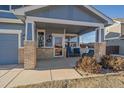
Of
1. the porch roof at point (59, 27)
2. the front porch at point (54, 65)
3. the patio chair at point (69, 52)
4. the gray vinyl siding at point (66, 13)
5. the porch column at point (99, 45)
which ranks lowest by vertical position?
the front porch at point (54, 65)

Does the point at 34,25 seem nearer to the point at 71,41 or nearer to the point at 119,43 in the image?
the point at 71,41

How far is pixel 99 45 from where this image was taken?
11.1 metres

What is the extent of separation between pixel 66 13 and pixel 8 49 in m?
5.49

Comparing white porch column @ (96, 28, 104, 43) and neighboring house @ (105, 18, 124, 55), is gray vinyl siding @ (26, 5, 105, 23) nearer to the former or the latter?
white porch column @ (96, 28, 104, 43)

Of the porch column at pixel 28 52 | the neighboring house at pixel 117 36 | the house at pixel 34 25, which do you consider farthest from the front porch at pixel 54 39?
the neighboring house at pixel 117 36

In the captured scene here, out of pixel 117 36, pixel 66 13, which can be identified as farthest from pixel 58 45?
pixel 117 36

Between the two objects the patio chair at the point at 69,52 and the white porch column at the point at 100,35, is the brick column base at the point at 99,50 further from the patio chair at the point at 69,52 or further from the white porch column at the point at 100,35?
the patio chair at the point at 69,52

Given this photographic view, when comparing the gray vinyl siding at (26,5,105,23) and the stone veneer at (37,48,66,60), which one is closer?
the gray vinyl siding at (26,5,105,23)

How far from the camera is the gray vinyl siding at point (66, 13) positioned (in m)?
9.71

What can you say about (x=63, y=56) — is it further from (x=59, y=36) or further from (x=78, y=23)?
(x=78, y=23)

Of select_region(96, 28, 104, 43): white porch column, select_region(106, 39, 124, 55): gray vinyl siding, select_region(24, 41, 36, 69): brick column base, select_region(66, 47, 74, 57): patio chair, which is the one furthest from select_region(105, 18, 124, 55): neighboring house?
select_region(24, 41, 36, 69): brick column base

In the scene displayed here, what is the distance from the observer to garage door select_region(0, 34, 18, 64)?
11.8 m

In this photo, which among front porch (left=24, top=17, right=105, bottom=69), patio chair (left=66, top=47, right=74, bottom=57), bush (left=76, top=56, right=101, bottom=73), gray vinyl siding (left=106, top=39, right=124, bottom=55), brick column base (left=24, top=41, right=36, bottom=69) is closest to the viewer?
bush (left=76, top=56, right=101, bottom=73)

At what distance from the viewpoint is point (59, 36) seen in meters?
15.9
